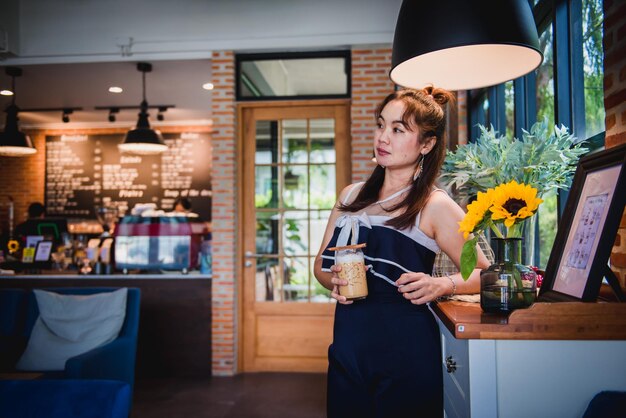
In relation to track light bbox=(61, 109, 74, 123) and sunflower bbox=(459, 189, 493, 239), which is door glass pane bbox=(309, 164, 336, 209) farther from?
track light bbox=(61, 109, 74, 123)

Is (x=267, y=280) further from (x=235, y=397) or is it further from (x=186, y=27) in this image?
(x=186, y=27)

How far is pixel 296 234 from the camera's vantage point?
4977 mm

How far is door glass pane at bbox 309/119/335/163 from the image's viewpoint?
16.4 feet

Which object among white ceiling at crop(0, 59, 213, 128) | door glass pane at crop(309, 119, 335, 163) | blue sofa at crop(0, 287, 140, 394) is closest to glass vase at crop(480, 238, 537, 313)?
blue sofa at crop(0, 287, 140, 394)

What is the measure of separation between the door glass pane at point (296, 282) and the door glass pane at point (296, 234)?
9 centimetres

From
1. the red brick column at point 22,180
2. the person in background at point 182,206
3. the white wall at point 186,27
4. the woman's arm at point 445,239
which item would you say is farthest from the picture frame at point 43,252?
the woman's arm at point 445,239

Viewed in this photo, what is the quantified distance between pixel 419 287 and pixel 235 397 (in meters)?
3.18

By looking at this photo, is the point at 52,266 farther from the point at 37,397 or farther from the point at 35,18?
the point at 37,397

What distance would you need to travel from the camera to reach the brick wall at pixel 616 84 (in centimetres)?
146

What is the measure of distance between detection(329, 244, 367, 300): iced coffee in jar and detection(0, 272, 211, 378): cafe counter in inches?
141

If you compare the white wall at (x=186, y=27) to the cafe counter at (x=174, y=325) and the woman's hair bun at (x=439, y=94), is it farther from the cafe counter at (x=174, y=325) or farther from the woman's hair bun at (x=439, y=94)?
the woman's hair bun at (x=439, y=94)

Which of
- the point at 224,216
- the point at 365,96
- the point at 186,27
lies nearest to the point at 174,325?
the point at 224,216

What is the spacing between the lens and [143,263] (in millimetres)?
4801

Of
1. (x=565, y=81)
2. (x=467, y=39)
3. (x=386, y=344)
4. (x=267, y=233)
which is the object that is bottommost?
(x=386, y=344)
